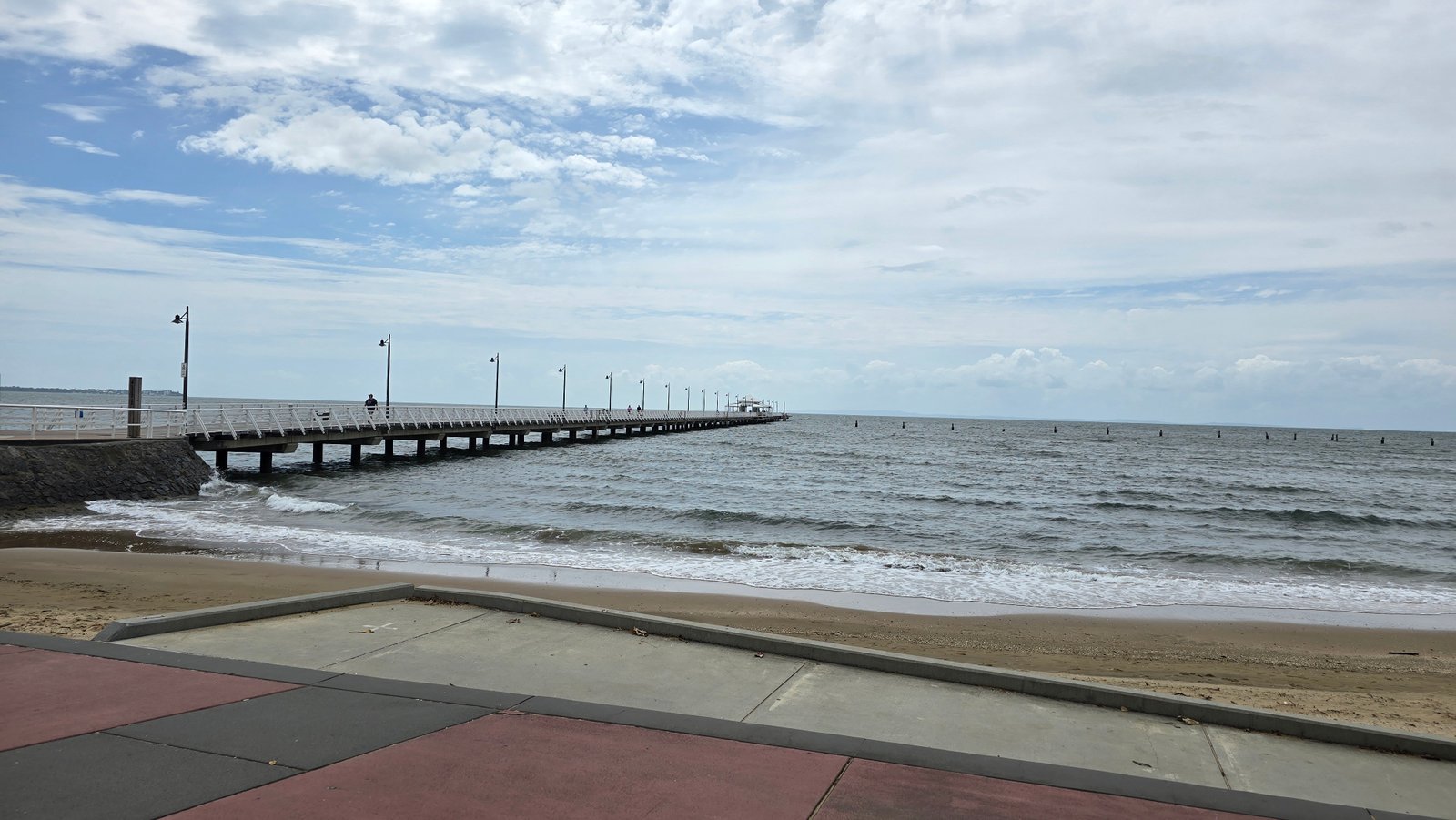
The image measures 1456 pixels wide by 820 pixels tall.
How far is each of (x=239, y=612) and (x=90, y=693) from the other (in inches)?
89.7

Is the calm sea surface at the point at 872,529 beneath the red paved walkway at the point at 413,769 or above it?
beneath

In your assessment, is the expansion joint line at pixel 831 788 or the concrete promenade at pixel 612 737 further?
the concrete promenade at pixel 612 737

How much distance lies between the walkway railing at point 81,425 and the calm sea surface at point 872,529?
98.3 inches

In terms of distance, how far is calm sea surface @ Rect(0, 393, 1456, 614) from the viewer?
1708 centimetres

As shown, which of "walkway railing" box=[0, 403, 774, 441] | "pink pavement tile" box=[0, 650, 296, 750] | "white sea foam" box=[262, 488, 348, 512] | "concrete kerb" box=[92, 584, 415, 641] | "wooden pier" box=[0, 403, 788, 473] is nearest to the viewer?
"pink pavement tile" box=[0, 650, 296, 750]

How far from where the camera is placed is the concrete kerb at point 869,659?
5.80 metres

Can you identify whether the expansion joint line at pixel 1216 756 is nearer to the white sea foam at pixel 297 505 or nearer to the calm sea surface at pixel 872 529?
the calm sea surface at pixel 872 529

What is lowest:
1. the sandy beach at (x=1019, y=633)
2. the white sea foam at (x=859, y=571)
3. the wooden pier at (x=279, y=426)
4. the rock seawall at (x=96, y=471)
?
the white sea foam at (x=859, y=571)

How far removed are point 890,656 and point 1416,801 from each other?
3.25 m

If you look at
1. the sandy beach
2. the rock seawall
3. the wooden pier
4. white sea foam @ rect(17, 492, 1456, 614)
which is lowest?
white sea foam @ rect(17, 492, 1456, 614)

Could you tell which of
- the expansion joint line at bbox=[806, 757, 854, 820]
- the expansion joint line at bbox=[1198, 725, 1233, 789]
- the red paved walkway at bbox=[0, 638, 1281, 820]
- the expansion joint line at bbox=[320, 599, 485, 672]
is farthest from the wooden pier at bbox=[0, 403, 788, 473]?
the expansion joint line at bbox=[1198, 725, 1233, 789]

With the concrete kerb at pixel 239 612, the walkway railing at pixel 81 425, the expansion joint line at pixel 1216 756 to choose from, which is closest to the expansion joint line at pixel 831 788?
the expansion joint line at pixel 1216 756

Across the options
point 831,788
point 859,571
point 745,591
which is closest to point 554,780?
point 831,788

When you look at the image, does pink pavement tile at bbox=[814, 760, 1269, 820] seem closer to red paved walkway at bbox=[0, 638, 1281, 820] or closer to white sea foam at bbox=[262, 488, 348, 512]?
red paved walkway at bbox=[0, 638, 1281, 820]
